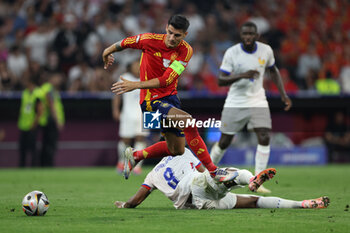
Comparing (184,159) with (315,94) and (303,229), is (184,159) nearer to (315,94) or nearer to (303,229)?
(303,229)

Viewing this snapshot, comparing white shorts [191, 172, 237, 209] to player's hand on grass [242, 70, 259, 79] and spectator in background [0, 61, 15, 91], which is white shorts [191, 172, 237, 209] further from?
spectator in background [0, 61, 15, 91]

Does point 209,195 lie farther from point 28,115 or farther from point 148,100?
point 28,115

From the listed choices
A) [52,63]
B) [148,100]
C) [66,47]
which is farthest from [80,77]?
[148,100]

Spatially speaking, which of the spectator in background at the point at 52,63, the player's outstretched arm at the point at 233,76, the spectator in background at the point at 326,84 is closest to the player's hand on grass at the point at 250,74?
the player's outstretched arm at the point at 233,76

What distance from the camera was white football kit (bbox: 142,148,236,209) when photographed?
24.6 ft

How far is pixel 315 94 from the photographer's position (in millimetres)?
18062

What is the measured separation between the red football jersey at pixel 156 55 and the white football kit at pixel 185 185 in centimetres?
105

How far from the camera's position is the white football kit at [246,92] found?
1064 centimetres

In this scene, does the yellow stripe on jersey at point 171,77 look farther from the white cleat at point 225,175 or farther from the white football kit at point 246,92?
the white football kit at point 246,92

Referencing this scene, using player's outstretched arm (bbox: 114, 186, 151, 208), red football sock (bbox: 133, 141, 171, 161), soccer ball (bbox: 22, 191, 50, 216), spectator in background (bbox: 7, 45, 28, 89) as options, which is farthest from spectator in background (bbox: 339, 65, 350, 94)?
soccer ball (bbox: 22, 191, 50, 216)

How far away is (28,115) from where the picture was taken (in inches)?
685

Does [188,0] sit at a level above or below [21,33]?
above

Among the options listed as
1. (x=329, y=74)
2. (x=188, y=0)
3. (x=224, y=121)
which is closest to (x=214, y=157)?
(x=224, y=121)

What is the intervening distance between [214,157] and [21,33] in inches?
400
